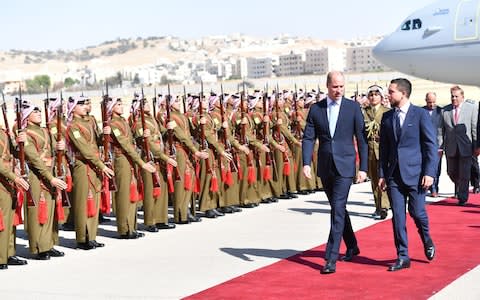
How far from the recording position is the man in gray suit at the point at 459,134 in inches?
526

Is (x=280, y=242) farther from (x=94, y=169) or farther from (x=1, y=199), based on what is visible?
(x=1, y=199)

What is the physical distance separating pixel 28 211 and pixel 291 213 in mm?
4125

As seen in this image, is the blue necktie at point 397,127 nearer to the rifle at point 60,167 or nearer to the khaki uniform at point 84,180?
the khaki uniform at point 84,180

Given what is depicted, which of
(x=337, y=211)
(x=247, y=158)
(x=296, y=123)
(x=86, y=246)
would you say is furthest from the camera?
(x=296, y=123)

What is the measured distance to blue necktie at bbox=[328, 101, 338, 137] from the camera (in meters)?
8.60

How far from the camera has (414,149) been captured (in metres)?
8.50

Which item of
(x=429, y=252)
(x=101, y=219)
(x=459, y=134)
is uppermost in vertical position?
(x=459, y=134)

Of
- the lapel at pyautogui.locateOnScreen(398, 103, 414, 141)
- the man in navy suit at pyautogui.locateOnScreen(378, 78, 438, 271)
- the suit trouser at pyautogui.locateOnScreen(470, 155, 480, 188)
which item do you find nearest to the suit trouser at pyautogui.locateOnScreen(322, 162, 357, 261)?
the man in navy suit at pyautogui.locateOnScreen(378, 78, 438, 271)

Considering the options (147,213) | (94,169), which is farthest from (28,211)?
(147,213)

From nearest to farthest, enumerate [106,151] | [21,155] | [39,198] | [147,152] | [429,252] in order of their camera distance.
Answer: [429,252], [21,155], [39,198], [106,151], [147,152]

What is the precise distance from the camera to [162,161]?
11.8 m

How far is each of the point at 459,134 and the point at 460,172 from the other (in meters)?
0.53

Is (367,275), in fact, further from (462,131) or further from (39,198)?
(462,131)

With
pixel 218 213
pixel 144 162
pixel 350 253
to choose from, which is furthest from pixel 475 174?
pixel 350 253
